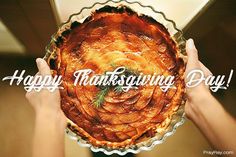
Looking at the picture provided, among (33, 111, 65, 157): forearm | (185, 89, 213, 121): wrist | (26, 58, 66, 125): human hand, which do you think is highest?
(185, 89, 213, 121): wrist

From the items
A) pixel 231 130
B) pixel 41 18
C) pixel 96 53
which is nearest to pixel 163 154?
pixel 231 130

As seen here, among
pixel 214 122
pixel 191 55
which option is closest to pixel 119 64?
pixel 191 55

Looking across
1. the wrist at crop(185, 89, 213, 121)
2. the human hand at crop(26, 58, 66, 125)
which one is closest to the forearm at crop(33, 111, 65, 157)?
the human hand at crop(26, 58, 66, 125)

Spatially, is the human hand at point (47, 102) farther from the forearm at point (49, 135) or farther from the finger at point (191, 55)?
the finger at point (191, 55)

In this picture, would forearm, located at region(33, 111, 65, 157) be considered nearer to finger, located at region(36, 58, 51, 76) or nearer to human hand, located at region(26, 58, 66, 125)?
human hand, located at region(26, 58, 66, 125)

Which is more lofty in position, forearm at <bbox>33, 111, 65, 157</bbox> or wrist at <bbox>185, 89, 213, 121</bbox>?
wrist at <bbox>185, 89, 213, 121</bbox>

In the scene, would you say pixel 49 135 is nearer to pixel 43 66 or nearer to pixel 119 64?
pixel 43 66

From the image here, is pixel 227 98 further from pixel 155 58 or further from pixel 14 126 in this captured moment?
pixel 14 126
